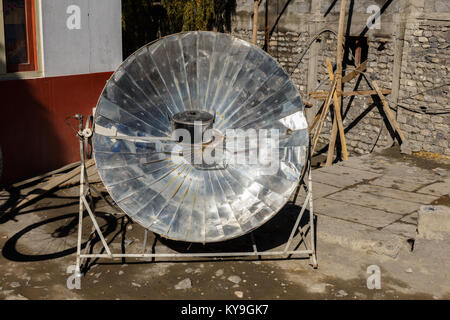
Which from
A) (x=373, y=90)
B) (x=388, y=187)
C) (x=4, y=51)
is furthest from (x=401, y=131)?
(x=4, y=51)

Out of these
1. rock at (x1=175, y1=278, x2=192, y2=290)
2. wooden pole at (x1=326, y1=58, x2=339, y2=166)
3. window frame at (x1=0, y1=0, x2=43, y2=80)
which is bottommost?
rock at (x1=175, y1=278, x2=192, y2=290)

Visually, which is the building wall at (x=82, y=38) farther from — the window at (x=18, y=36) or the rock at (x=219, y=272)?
the rock at (x=219, y=272)

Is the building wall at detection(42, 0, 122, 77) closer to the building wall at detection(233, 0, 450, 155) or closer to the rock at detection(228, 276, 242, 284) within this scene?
the building wall at detection(233, 0, 450, 155)

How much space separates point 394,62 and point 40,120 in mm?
7734

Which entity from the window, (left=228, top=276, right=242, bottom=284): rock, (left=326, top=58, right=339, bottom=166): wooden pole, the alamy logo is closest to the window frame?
the window

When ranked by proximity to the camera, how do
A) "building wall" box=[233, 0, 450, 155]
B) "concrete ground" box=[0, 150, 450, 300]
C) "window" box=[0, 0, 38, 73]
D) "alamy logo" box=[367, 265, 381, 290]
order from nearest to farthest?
1. "concrete ground" box=[0, 150, 450, 300]
2. "alamy logo" box=[367, 265, 381, 290]
3. "window" box=[0, 0, 38, 73]
4. "building wall" box=[233, 0, 450, 155]

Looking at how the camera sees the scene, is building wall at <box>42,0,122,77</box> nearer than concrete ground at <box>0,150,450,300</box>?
No

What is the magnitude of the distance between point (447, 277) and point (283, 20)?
10516 millimetres

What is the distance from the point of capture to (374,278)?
683cm

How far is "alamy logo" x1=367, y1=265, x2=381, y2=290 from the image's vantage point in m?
6.67

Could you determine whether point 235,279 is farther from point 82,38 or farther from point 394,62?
point 394,62

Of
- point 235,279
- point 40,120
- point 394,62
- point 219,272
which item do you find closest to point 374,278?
point 235,279

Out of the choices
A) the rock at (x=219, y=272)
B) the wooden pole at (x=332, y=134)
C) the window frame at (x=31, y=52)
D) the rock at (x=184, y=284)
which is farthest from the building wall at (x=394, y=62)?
the rock at (x=184, y=284)
